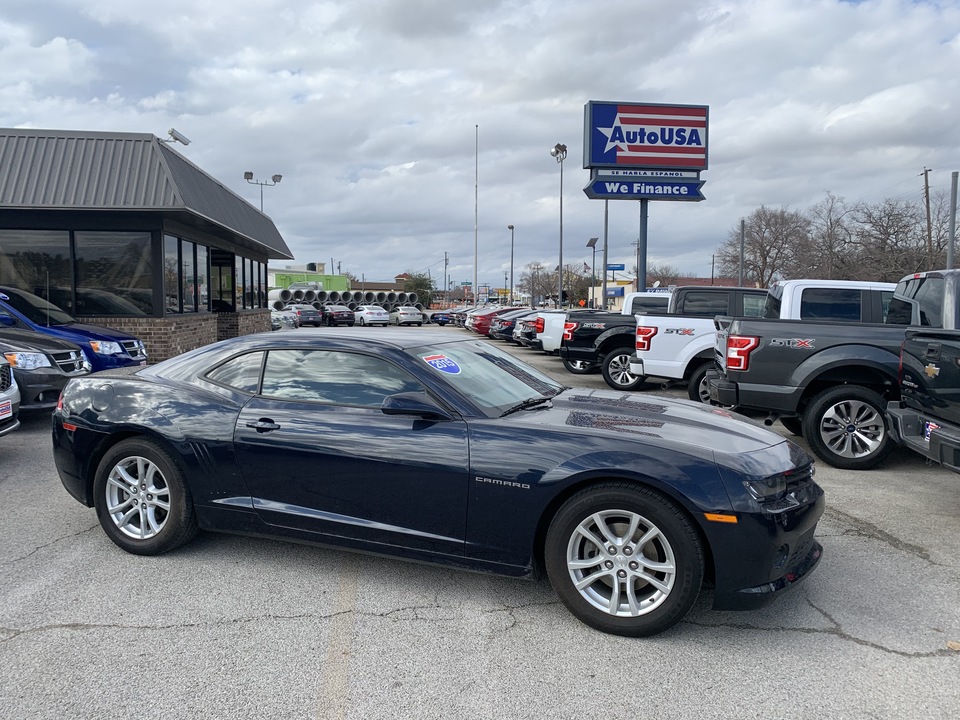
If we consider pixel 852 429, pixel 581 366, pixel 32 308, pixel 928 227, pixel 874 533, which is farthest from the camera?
pixel 928 227

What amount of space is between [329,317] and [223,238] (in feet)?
70.0

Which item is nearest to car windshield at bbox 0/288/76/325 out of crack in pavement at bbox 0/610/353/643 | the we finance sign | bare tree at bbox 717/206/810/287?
crack in pavement at bbox 0/610/353/643

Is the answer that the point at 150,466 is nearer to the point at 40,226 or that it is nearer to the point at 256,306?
the point at 40,226

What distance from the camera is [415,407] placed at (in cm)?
377

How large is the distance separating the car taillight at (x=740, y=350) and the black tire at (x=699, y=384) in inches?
133

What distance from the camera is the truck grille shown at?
8789 millimetres

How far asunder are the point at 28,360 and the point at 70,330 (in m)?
1.89

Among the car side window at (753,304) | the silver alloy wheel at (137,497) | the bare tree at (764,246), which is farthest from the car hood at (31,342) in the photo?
the bare tree at (764,246)

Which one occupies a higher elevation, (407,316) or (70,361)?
(407,316)

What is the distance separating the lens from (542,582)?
4.09 m

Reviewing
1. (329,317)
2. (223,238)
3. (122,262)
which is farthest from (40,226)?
(329,317)

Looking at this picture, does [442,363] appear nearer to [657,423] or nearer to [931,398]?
[657,423]

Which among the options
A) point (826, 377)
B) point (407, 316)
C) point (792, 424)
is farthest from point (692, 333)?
point (407, 316)

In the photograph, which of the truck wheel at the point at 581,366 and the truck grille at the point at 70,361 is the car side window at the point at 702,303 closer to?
the truck wheel at the point at 581,366
